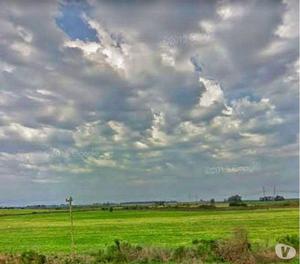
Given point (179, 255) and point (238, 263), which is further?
point (179, 255)

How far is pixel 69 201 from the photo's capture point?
1909cm

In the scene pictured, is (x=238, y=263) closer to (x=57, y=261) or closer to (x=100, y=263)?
(x=100, y=263)

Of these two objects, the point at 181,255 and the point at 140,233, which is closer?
the point at 181,255

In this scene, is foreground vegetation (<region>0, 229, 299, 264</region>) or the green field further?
the green field

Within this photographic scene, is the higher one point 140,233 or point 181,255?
point 181,255

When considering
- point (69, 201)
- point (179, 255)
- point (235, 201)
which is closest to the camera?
point (179, 255)

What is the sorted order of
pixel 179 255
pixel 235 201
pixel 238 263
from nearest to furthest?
pixel 238 263
pixel 179 255
pixel 235 201

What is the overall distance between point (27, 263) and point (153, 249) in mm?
4761

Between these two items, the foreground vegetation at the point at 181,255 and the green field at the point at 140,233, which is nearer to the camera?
the foreground vegetation at the point at 181,255

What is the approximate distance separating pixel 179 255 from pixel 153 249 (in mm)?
1259

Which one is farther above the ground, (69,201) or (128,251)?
(69,201)

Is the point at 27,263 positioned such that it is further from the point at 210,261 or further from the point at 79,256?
the point at 210,261

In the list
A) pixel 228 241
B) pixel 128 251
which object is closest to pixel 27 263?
pixel 128 251

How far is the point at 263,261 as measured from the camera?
1664 cm
